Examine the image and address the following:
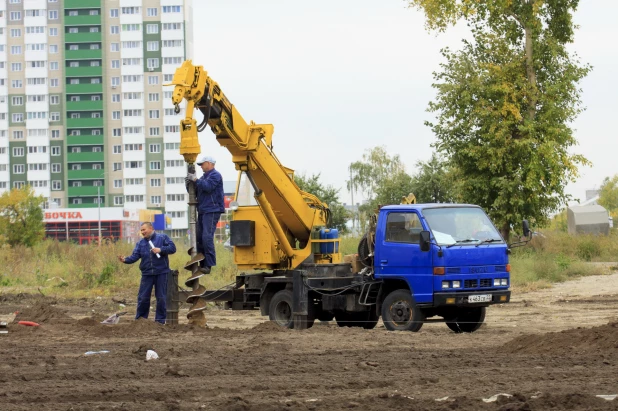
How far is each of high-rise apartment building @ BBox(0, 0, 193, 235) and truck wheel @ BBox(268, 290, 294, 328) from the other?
108 meters

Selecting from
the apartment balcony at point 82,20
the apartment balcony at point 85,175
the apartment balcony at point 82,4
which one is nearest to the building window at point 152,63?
the apartment balcony at point 82,20

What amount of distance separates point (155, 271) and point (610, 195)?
117639 mm

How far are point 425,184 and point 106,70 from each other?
8024cm

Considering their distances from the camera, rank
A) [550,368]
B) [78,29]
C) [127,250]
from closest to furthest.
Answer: [550,368] → [127,250] → [78,29]

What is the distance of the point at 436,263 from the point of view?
1622cm

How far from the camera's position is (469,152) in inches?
1446

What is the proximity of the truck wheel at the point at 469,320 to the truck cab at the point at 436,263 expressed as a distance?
9 centimetres

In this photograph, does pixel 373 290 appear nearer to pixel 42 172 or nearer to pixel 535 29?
pixel 535 29

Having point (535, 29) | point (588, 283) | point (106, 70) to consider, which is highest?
point (106, 70)

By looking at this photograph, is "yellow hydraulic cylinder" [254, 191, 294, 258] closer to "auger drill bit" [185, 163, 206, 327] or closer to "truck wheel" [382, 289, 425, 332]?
"auger drill bit" [185, 163, 206, 327]

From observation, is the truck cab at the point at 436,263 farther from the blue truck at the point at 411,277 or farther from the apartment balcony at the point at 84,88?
the apartment balcony at the point at 84,88

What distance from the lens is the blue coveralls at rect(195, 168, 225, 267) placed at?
1727cm

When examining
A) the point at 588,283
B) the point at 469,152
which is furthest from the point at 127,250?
the point at 588,283

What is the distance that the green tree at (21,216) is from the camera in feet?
289
